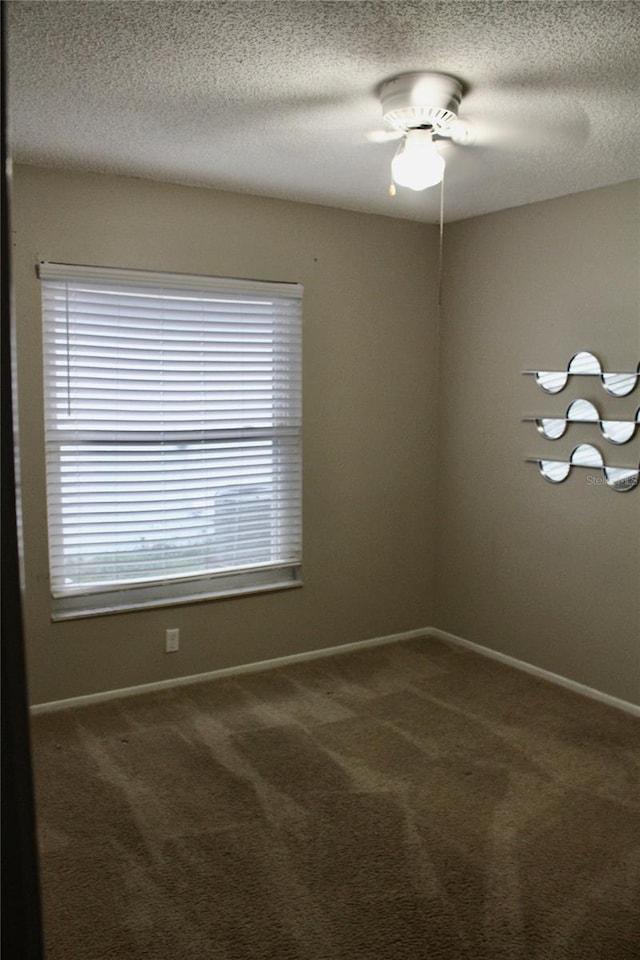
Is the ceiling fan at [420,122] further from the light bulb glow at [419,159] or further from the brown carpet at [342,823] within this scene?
the brown carpet at [342,823]

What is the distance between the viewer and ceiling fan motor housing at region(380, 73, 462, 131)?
2.58 meters

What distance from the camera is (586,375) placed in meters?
4.11

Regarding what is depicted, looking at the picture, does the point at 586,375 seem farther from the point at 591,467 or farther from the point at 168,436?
the point at 168,436

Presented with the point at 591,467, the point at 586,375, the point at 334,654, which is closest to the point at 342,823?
the point at 334,654

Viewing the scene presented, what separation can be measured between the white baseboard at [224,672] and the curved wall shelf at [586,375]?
5.81 feet

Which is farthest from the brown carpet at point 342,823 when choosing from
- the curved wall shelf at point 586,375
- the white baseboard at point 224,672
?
the curved wall shelf at point 586,375

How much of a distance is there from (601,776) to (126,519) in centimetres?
242

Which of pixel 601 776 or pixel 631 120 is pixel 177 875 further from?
pixel 631 120

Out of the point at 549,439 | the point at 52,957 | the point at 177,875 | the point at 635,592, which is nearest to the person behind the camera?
the point at 52,957

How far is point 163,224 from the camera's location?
13.2ft

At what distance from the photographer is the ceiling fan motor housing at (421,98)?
2584 mm

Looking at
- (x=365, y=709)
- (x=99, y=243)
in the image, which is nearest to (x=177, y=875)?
(x=365, y=709)

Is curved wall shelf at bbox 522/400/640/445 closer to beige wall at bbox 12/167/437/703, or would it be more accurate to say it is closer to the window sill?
beige wall at bbox 12/167/437/703

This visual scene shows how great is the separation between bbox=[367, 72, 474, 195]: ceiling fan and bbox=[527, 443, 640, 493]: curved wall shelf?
5.53 feet
